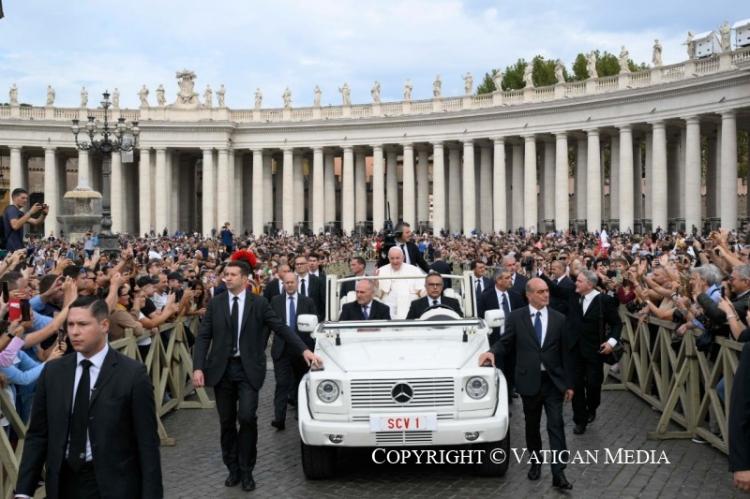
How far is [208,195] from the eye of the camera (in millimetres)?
69188

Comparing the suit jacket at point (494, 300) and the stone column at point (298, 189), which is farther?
the stone column at point (298, 189)

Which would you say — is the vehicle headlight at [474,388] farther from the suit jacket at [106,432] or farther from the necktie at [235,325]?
the suit jacket at [106,432]

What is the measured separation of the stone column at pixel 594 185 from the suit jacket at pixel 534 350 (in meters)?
47.6

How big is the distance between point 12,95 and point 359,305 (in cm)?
6714

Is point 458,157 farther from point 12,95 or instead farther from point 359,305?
point 359,305

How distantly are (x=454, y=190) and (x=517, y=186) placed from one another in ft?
20.5

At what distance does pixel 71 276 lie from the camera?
33.1 ft

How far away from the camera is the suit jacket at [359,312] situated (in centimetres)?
1121

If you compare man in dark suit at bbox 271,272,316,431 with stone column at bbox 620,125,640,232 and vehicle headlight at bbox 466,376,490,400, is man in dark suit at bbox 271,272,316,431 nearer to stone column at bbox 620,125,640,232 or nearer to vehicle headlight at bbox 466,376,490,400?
A: vehicle headlight at bbox 466,376,490,400

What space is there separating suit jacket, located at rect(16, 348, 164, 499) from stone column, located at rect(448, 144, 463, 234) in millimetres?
62766

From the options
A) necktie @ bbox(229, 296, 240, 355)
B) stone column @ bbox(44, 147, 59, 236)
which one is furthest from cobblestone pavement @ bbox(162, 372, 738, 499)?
stone column @ bbox(44, 147, 59, 236)

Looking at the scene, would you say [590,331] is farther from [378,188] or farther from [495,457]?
[378,188]

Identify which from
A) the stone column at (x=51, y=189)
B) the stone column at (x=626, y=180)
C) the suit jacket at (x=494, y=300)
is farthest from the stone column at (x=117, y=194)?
the suit jacket at (x=494, y=300)

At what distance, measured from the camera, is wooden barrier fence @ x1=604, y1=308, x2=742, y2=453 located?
9.94 meters
